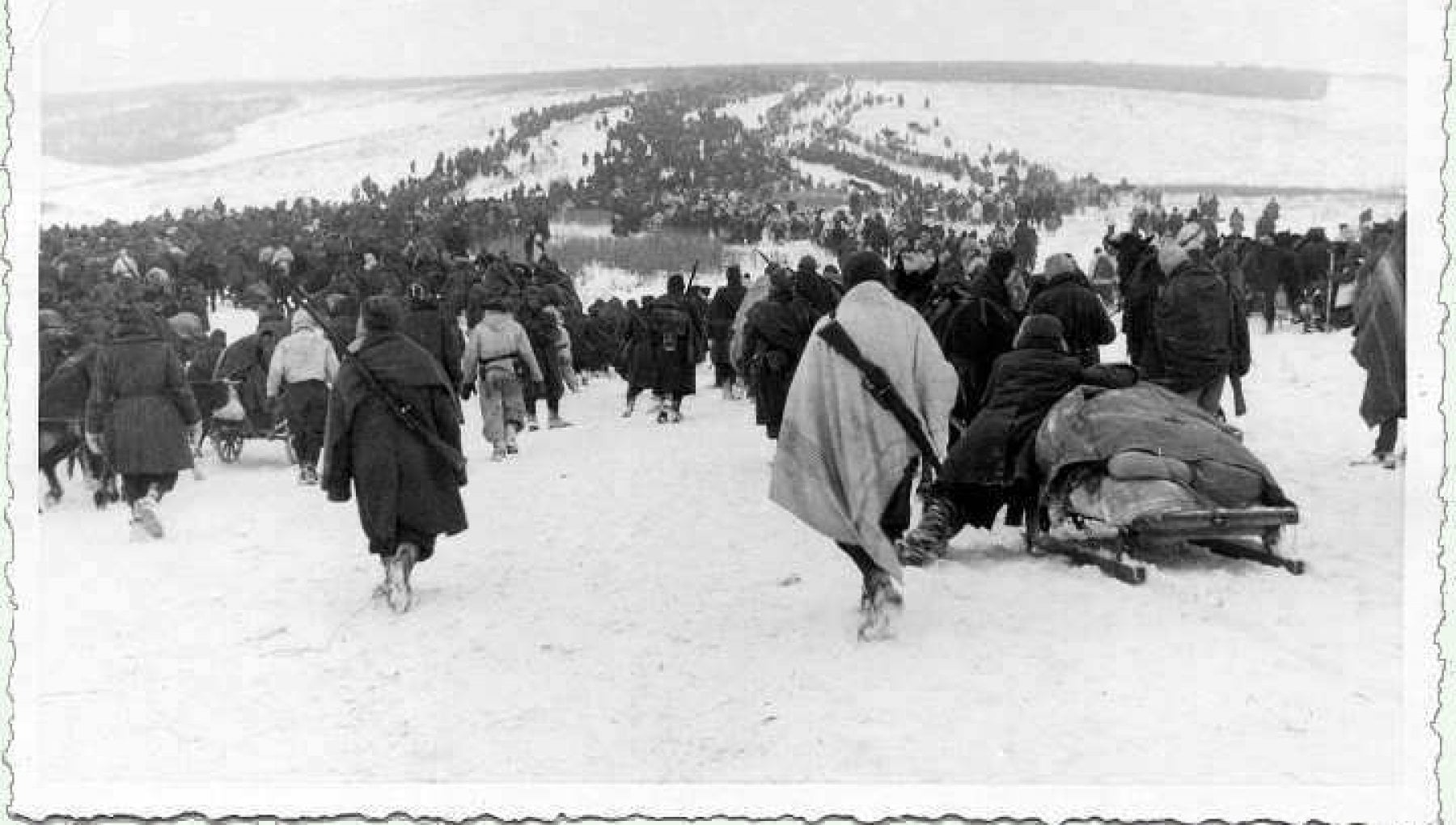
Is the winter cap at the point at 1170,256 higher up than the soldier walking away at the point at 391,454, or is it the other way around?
the winter cap at the point at 1170,256

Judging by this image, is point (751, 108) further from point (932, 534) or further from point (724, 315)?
A: point (932, 534)

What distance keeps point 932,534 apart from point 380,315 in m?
3.02

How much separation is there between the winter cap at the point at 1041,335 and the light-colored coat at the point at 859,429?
1757 mm

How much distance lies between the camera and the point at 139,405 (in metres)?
8.92

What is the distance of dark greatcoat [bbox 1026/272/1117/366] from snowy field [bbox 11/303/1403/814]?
1.53 meters

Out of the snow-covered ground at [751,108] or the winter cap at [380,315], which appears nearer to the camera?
the winter cap at [380,315]

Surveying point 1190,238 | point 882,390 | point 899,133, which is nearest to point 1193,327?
point 1190,238

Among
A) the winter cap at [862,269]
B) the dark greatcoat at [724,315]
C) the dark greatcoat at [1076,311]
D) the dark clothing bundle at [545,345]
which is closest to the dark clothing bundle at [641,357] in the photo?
the dark clothing bundle at [545,345]

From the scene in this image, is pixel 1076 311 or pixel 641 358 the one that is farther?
pixel 641 358

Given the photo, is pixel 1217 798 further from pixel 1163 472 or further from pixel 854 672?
pixel 1163 472

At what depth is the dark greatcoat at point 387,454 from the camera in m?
6.68

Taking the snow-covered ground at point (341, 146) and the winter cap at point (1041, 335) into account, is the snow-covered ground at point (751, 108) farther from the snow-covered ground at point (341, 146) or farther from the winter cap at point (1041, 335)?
the winter cap at point (1041, 335)

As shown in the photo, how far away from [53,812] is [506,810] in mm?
1550

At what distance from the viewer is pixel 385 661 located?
227 inches
